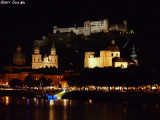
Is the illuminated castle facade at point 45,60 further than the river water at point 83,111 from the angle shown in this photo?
Yes

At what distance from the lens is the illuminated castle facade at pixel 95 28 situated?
126912 millimetres

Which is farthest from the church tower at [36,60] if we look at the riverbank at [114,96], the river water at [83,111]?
the river water at [83,111]

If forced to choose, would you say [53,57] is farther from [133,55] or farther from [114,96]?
[114,96]

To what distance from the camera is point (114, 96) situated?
228 feet

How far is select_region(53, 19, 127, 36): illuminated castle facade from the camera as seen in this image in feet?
416

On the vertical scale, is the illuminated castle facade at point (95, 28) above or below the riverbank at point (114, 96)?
above

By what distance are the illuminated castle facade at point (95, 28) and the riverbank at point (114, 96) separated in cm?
5025

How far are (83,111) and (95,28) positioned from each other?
73.0 m

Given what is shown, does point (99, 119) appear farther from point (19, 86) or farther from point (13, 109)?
point (19, 86)

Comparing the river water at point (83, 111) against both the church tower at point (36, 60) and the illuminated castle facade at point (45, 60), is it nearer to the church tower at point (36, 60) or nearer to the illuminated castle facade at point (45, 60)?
the illuminated castle facade at point (45, 60)

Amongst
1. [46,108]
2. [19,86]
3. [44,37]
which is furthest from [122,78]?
[44,37]

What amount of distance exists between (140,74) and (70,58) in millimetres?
49768

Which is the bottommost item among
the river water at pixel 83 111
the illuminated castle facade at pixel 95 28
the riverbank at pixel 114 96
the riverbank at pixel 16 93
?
the river water at pixel 83 111

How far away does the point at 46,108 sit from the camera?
60.7m
